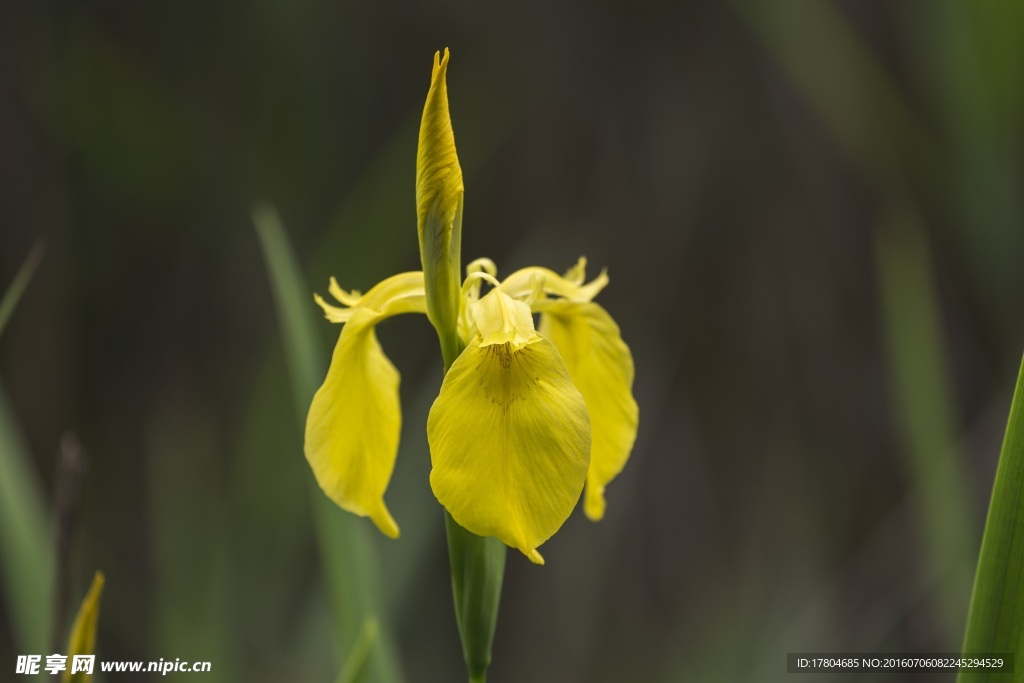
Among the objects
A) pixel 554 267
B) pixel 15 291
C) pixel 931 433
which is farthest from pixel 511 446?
pixel 554 267

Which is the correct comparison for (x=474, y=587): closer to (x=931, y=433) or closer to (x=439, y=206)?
(x=439, y=206)

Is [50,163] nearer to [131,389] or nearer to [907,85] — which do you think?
[131,389]

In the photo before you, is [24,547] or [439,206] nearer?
[439,206]

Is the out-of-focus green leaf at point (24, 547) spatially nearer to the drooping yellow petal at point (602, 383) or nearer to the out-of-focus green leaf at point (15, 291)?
the out-of-focus green leaf at point (15, 291)

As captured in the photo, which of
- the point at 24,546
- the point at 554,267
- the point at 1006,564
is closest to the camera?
the point at 1006,564

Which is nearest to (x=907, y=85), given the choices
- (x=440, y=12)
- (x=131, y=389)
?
(x=440, y=12)

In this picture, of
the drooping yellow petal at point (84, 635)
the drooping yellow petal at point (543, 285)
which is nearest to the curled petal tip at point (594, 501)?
the drooping yellow petal at point (543, 285)

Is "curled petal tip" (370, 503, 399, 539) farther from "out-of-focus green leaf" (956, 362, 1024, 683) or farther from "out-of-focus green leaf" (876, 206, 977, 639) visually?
"out-of-focus green leaf" (876, 206, 977, 639)
